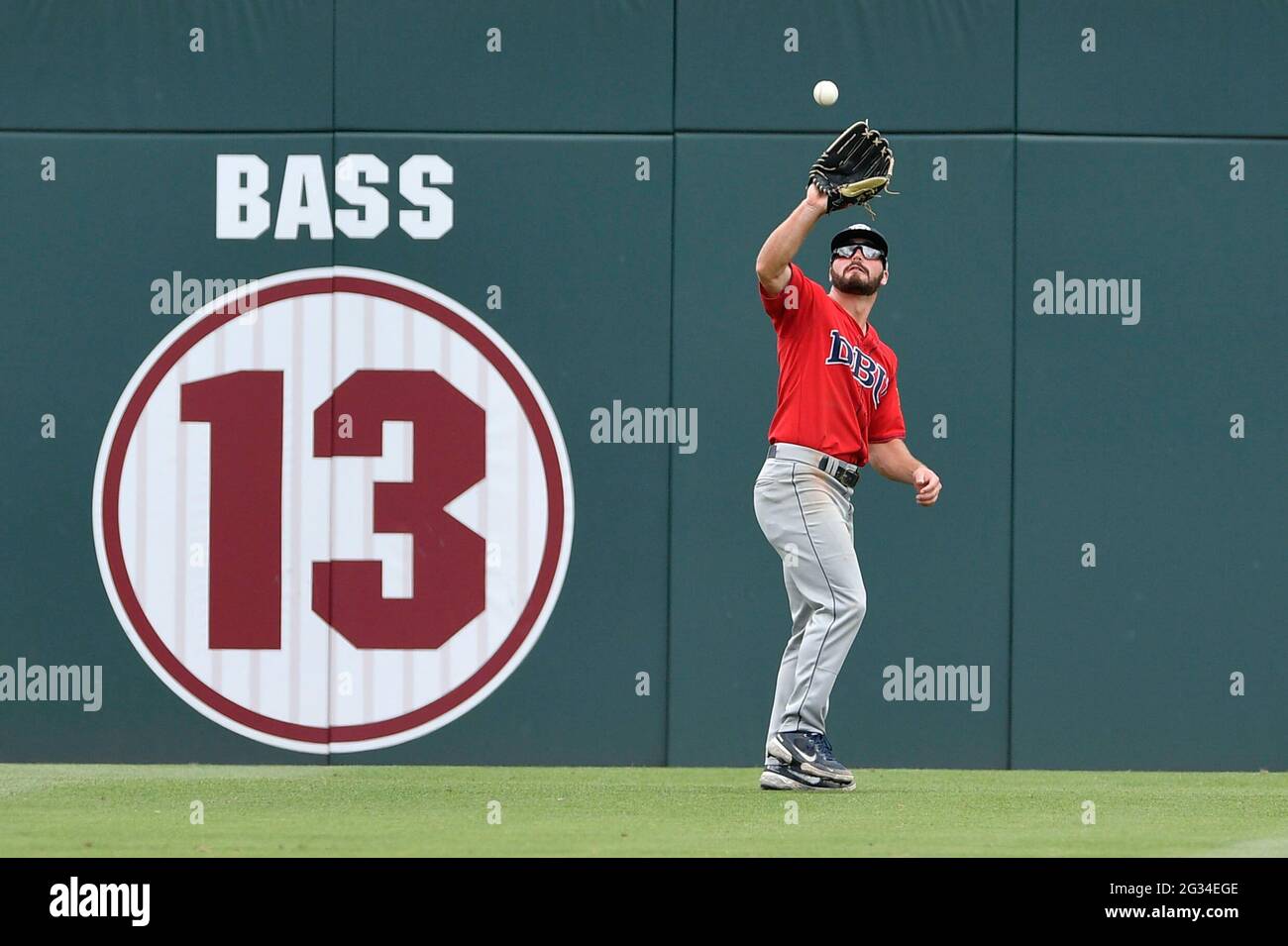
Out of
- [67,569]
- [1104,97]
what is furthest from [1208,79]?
[67,569]

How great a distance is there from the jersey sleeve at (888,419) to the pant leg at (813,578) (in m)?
0.31

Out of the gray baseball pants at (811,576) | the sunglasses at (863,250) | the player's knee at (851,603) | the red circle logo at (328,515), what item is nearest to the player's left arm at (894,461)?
the gray baseball pants at (811,576)

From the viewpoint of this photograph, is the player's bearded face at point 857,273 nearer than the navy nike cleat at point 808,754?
No

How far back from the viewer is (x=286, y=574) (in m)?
6.17

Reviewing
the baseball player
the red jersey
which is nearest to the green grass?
the baseball player

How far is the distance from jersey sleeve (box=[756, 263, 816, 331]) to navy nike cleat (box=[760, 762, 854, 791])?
1327 mm

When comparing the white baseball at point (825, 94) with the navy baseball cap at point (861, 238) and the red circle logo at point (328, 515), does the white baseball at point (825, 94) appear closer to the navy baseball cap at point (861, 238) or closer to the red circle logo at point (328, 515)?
the navy baseball cap at point (861, 238)

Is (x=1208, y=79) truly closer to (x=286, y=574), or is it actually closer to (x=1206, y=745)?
(x=1206, y=745)

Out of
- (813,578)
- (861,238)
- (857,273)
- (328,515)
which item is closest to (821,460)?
(813,578)

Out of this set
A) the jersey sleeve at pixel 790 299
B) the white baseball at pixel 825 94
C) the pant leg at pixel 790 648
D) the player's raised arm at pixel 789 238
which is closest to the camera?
the player's raised arm at pixel 789 238

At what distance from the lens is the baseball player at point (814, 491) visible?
5082mm

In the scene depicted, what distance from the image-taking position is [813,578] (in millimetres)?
5113

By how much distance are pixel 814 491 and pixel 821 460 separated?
3.9 inches

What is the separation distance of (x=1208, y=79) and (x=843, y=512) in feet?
7.58
